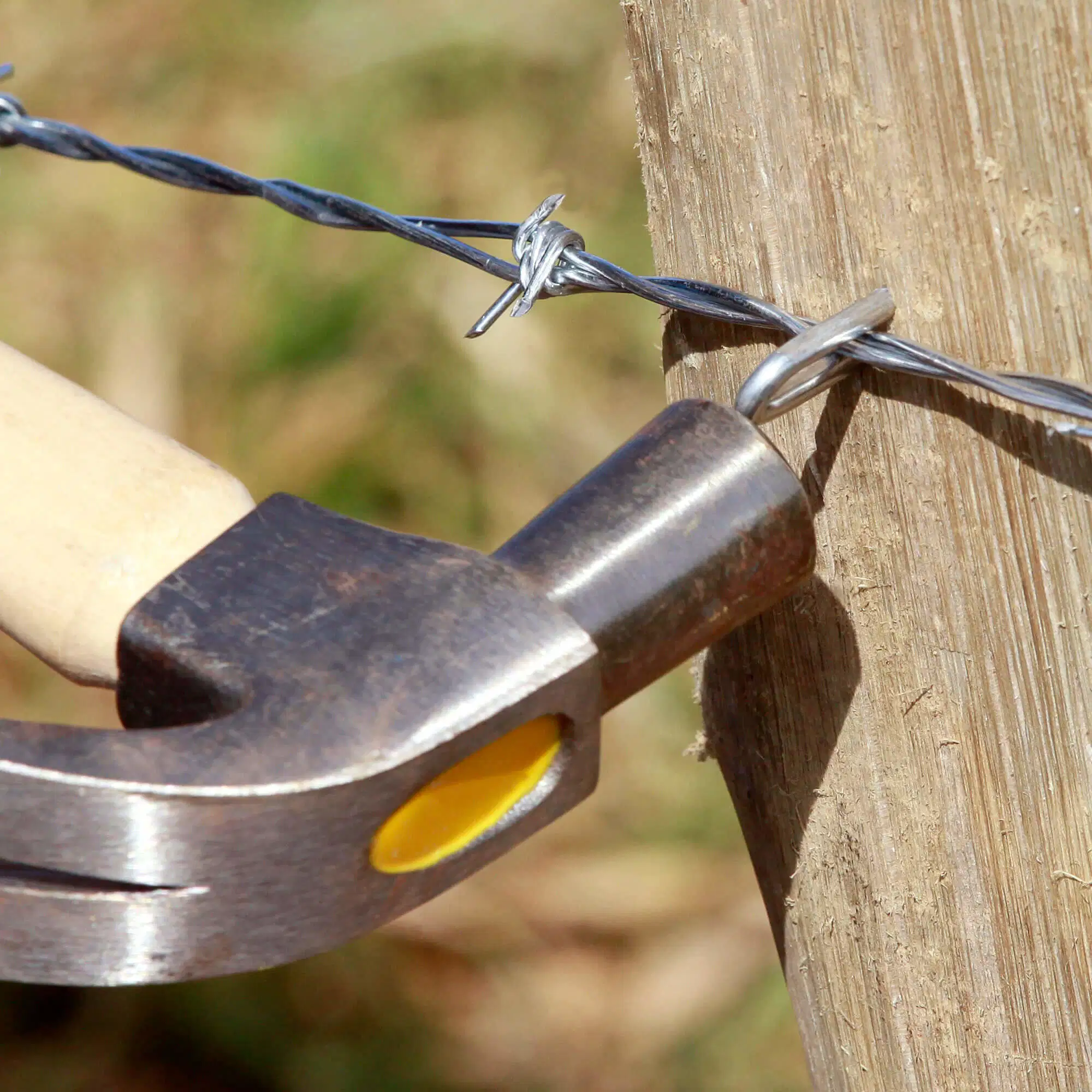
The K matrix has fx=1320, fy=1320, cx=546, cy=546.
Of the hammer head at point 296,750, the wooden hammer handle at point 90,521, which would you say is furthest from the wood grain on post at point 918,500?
the wooden hammer handle at point 90,521

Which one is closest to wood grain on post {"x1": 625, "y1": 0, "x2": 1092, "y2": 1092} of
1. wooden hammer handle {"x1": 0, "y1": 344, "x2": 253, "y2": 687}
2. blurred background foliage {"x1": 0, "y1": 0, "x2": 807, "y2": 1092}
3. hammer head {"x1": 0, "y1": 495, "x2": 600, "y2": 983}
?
hammer head {"x1": 0, "y1": 495, "x2": 600, "y2": 983}

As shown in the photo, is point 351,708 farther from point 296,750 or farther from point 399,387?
point 399,387

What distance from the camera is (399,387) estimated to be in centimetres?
248

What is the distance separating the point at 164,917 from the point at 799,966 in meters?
0.43

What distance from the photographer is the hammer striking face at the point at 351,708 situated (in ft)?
1.65

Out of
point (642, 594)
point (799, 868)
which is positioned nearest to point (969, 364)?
point (642, 594)

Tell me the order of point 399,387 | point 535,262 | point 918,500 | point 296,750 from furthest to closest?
point 399,387
point 535,262
point 918,500
point 296,750

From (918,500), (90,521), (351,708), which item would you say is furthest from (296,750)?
(918,500)

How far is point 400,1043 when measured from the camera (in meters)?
2.15

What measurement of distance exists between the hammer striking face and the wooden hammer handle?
32 mm

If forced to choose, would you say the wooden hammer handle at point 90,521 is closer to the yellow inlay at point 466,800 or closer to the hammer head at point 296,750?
the hammer head at point 296,750

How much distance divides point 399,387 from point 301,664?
6.47 ft

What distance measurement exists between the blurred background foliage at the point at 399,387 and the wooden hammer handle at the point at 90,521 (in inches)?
64.8

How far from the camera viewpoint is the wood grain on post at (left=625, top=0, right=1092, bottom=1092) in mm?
564
